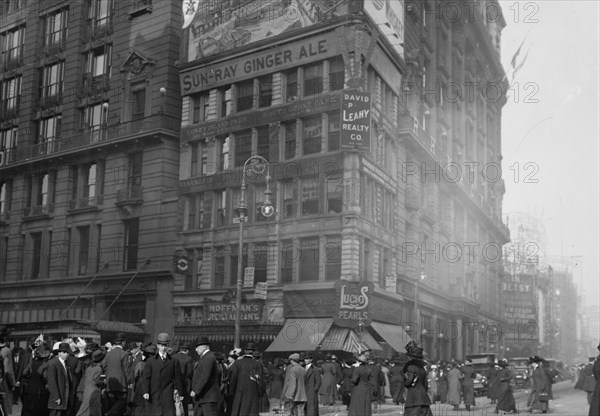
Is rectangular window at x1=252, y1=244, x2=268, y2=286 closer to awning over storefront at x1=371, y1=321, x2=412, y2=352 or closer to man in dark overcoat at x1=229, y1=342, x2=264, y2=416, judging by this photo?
awning over storefront at x1=371, y1=321, x2=412, y2=352

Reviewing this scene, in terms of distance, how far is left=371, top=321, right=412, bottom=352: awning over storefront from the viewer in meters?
45.0

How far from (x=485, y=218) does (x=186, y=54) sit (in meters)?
37.0

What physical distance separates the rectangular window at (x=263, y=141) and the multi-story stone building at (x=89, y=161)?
6.61m

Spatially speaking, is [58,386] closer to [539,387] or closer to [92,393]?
[92,393]

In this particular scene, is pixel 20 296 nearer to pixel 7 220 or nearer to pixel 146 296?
pixel 7 220

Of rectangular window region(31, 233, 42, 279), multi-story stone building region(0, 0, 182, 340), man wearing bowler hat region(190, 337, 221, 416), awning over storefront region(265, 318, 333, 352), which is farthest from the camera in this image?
rectangular window region(31, 233, 42, 279)

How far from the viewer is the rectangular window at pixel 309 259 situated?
4469 centimetres

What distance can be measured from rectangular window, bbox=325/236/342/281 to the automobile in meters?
8.15

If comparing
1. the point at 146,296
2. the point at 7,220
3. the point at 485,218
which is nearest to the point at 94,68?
the point at 7,220

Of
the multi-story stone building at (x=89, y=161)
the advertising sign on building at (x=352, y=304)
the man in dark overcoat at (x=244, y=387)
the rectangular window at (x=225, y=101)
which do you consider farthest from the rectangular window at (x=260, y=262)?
the man in dark overcoat at (x=244, y=387)

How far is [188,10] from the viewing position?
51781 millimetres

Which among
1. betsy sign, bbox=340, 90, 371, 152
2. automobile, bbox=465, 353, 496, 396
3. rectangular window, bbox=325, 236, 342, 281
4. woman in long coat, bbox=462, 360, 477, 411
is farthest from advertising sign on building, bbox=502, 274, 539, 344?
woman in long coat, bbox=462, 360, 477, 411

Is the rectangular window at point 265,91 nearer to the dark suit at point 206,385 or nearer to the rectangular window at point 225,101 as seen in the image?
the rectangular window at point 225,101

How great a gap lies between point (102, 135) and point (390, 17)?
19995 millimetres
